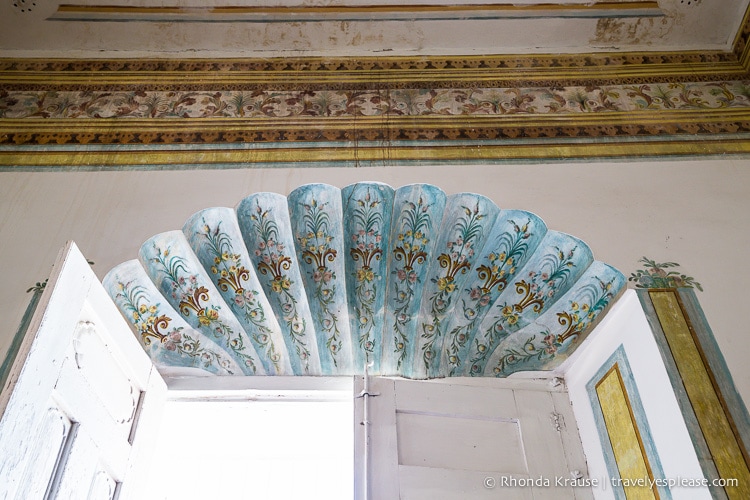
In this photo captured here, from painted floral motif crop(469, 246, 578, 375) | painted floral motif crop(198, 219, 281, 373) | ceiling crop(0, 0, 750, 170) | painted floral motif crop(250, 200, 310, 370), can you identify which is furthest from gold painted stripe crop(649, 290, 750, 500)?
painted floral motif crop(198, 219, 281, 373)

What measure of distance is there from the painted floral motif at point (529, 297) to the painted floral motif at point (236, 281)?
0.74 meters

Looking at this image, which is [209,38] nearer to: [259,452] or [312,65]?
[312,65]

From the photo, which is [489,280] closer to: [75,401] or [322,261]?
[322,261]

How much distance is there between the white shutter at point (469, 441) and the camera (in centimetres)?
215

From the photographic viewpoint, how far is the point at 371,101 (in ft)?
9.36

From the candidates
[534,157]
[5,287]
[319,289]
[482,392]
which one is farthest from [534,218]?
[5,287]

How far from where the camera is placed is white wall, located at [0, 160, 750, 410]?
7.20 feet

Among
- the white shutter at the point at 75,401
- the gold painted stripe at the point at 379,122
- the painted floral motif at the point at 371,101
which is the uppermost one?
the painted floral motif at the point at 371,101

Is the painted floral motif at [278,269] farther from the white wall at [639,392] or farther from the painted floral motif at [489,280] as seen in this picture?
the white wall at [639,392]

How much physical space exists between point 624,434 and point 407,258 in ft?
3.07

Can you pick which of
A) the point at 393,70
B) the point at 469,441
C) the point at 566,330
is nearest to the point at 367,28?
the point at 393,70

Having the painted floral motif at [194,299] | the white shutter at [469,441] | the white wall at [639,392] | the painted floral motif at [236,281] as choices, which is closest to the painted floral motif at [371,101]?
the painted floral motif at [236,281]

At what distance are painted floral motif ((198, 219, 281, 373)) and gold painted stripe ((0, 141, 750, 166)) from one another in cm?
31

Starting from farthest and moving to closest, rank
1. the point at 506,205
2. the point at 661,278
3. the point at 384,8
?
the point at 384,8 → the point at 506,205 → the point at 661,278
